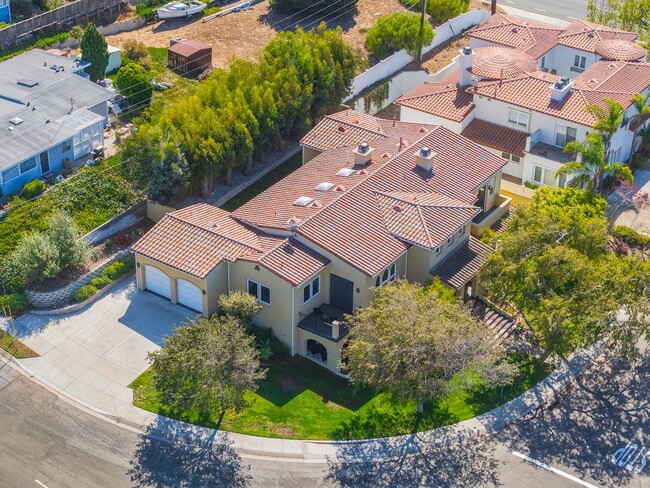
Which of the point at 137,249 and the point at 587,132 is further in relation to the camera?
the point at 587,132

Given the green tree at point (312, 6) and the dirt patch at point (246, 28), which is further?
the green tree at point (312, 6)

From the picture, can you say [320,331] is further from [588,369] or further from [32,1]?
[32,1]

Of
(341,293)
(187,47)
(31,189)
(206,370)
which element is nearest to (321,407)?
(341,293)

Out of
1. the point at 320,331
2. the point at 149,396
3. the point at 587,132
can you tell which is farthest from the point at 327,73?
the point at 149,396

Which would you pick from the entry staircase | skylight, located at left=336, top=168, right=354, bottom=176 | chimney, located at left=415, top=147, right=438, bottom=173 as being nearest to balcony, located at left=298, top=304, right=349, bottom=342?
the entry staircase

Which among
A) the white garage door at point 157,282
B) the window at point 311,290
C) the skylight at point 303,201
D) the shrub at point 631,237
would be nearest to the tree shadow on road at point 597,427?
the shrub at point 631,237

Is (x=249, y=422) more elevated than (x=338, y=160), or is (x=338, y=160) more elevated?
(x=338, y=160)

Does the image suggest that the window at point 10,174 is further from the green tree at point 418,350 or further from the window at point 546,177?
the window at point 546,177
